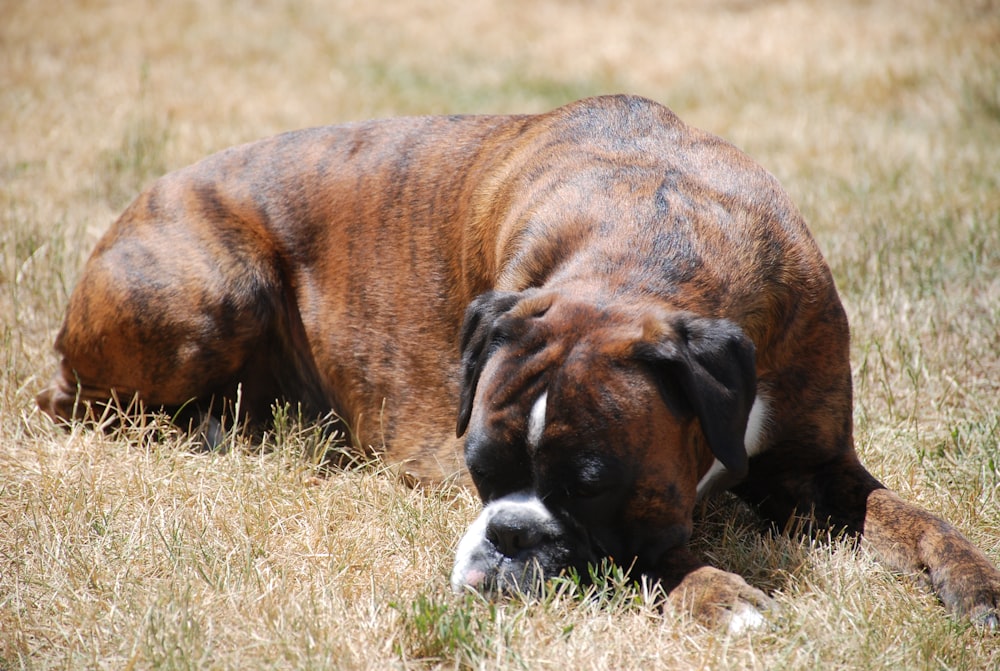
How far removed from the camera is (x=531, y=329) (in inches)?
105

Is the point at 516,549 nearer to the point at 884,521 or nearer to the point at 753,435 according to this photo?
the point at 753,435

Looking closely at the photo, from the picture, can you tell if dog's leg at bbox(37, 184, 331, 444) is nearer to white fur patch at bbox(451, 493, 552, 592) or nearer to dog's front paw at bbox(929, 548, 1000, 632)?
white fur patch at bbox(451, 493, 552, 592)

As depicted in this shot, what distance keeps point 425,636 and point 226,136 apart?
5.27 metres

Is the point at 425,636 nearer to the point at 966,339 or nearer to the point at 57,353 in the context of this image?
the point at 57,353

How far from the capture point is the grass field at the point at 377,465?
261 cm

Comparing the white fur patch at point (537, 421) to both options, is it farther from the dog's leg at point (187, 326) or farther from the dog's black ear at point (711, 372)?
the dog's leg at point (187, 326)

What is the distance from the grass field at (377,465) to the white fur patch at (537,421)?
0.38 metres

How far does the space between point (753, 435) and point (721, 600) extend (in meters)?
0.57

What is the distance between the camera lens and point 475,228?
3.54 m

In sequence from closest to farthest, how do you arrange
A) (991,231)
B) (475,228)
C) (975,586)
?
1. (975,586)
2. (475,228)
3. (991,231)

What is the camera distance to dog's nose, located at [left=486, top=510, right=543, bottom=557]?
263 cm

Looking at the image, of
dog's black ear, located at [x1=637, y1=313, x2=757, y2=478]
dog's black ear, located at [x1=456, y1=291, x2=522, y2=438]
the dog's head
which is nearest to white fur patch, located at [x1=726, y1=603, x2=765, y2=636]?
the dog's head

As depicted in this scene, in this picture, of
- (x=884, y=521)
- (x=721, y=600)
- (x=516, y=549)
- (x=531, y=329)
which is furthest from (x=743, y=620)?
(x=531, y=329)

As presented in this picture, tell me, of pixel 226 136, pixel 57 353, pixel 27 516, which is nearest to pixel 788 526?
pixel 27 516
